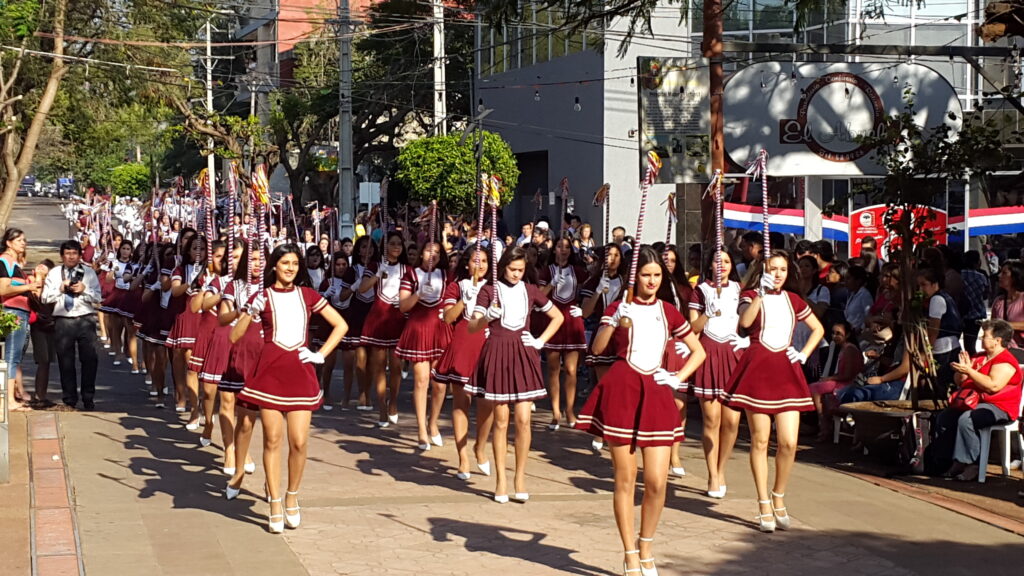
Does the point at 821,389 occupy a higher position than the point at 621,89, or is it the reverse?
the point at 621,89

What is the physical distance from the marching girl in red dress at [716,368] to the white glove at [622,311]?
6.21 feet

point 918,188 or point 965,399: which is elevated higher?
point 918,188

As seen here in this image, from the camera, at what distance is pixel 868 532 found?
9008 millimetres

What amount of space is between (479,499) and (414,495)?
0.49 m

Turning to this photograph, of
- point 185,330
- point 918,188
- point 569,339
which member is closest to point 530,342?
point 569,339

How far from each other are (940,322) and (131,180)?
238 ft

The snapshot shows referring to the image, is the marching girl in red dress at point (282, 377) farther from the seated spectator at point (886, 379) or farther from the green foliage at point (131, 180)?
the green foliage at point (131, 180)

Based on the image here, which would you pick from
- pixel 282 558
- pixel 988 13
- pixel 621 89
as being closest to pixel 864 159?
pixel 988 13

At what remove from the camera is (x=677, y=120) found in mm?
15883

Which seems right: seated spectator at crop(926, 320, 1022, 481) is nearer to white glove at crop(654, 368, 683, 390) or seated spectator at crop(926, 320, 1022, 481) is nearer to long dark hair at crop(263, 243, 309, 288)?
white glove at crop(654, 368, 683, 390)

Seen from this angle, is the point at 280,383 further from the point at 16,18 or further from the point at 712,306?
the point at 16,18

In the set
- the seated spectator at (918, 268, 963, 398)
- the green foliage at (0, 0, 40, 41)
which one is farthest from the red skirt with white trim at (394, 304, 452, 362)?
the green foliage at (0, 0, 40, 41)

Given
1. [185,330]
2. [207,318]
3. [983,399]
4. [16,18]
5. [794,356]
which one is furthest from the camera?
[16,18]

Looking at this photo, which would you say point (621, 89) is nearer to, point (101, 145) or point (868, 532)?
point (101, 145)
